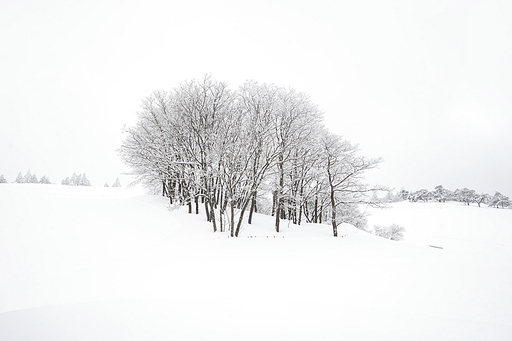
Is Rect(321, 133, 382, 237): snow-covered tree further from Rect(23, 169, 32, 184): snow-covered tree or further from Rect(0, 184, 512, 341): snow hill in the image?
Rect(23, 169, 32, 184): snow-covered tree

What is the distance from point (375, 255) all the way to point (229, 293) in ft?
21.3

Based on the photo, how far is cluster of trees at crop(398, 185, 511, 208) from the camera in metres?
55.1

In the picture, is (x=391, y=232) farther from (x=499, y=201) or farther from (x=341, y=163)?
(x=499, y=201)

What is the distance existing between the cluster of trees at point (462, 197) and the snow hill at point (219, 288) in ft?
240

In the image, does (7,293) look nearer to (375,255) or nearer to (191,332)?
(191,332)

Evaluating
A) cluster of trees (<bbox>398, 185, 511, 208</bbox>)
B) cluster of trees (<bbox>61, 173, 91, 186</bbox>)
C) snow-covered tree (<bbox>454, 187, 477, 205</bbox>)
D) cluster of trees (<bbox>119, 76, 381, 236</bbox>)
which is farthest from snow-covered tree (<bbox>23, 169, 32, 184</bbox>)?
snow-covered tree (<bbox>454, 187, 477, 205</bbox>)

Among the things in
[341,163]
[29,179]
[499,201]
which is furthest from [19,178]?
[499,201]

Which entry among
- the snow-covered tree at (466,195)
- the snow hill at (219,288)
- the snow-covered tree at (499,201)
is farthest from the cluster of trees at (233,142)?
the snow-covered tree at (466,195)

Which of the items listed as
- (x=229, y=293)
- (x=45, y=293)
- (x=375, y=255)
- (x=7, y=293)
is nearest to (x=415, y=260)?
(x=375, y=255)

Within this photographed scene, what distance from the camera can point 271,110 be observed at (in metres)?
12.0

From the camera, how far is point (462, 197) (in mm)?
64062

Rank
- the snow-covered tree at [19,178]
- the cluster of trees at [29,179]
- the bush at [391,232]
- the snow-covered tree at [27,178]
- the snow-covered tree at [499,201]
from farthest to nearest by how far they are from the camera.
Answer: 1. the snow-covered tree at [19,178]
2. the snow-covered tree at [27,178]
3. the cluster of trees at [29,179]
4. the snow-covered tree at [499,201]
5. the bush at [391,232]

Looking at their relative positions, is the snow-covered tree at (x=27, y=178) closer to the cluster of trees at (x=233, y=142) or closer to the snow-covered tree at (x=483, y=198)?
→ the cluster of trees at (x=233, y=142)

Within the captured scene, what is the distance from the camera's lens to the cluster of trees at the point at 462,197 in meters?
55.1
